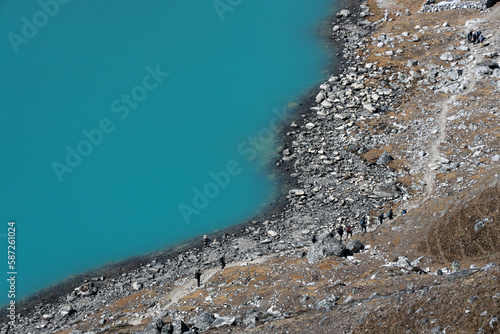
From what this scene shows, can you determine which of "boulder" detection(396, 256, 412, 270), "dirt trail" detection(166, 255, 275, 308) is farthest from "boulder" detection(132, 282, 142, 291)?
"boulder" detection(396, 256, 412, 270)

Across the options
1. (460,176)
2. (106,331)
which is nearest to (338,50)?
(460,176)

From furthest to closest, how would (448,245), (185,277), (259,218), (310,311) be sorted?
(259,218), (185,277), (448,245), (310,311)

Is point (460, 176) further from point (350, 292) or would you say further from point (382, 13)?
point (382, 13)

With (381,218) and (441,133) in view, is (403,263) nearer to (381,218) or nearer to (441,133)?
(381,218)

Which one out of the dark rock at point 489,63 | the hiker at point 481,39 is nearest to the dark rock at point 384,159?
the dark rock at point 489,63

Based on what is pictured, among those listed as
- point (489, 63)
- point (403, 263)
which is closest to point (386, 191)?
point (403, 263)

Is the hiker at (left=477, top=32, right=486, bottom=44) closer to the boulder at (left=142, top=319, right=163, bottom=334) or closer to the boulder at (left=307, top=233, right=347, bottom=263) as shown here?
the boulder at (left=307, top=233, right=347, bottom=263)

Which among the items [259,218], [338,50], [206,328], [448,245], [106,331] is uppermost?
[338,50]
